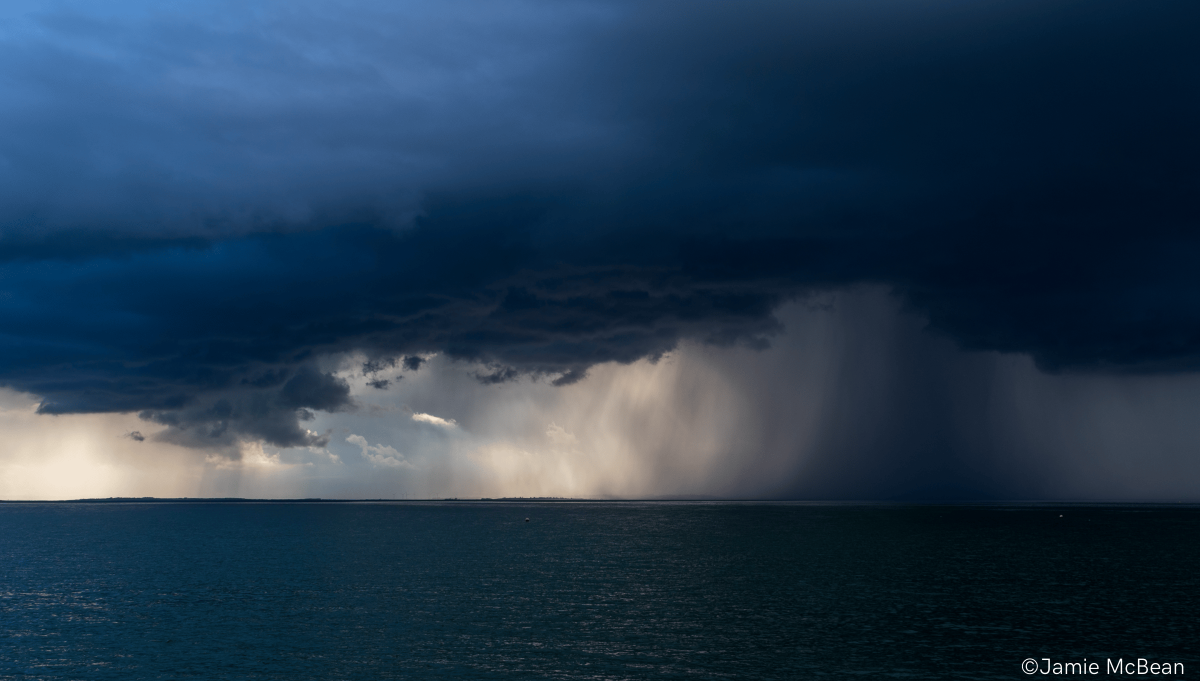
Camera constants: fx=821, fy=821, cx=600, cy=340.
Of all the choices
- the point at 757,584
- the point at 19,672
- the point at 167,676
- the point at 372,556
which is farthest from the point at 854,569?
the point at 19,672

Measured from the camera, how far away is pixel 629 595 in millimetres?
98688

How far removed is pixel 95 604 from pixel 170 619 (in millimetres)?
18488

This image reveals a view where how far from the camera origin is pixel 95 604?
9638cm

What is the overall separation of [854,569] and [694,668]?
76845 millimetres

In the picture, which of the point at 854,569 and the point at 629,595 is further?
the point at 854,569

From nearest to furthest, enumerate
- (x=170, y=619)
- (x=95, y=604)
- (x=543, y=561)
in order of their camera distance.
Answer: (x=170, y=619), (x=95, y=604), (x=543, y=561)

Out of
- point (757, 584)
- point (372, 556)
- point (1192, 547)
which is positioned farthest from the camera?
point (1192, 547)

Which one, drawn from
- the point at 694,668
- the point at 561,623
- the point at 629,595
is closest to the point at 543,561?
the point at 629,595

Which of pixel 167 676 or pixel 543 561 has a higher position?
pixel 543 561

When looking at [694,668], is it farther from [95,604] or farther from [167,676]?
[95,604]

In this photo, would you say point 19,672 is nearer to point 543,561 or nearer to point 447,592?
point 447,592

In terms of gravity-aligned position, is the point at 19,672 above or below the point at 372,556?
below

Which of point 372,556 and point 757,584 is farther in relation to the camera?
point 372,556

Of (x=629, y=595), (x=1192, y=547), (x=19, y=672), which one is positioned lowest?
(x=19, y=672)
